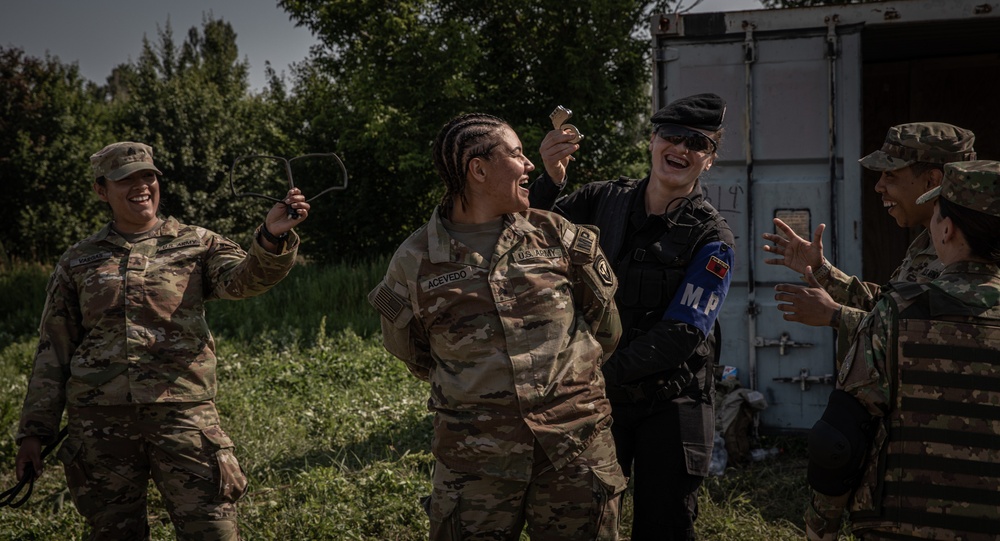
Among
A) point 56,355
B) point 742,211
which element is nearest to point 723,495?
point 742,211

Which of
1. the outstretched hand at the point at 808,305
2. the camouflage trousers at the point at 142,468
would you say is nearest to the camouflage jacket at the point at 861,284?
the outstretched hand at the point at 808,305

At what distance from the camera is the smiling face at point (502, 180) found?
2682 mm

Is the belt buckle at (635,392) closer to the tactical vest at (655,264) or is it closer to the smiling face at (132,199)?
the tactical vest at (655,264)

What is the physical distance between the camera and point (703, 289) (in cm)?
306

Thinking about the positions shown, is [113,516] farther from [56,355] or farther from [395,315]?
[395,315]

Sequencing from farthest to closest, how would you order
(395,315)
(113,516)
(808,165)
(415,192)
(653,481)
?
1. (415,192)
2. (808,165)
3. (113,516)
4. (653,481)
5. (395,315)

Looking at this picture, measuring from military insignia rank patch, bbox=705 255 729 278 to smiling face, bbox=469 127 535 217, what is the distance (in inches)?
30.4

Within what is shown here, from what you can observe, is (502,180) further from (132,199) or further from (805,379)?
(805,379)

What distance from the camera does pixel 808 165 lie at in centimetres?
557

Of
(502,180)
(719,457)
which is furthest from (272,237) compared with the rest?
(719,457)

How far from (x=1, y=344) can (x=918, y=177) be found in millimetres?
10441

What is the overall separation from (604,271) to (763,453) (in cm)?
342

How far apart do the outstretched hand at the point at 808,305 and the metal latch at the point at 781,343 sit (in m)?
2.72

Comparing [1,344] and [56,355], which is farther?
[1,344]
